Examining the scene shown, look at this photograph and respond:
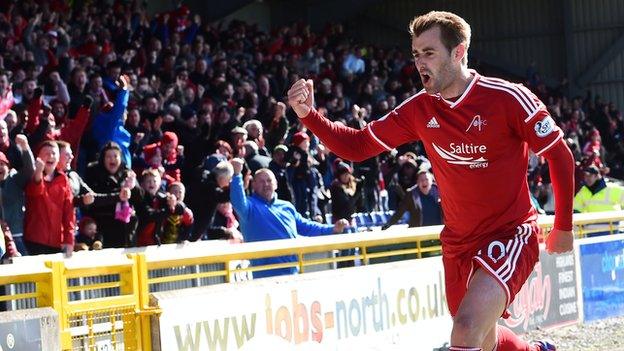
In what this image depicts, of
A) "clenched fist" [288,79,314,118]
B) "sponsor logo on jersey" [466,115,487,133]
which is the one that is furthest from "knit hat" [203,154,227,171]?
"sponsor logo on jersey" [466,115,487,133]

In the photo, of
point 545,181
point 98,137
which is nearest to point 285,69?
point 545,181

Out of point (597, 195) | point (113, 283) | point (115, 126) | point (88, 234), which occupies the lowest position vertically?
point (113, 283)

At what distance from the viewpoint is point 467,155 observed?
20.0 ft

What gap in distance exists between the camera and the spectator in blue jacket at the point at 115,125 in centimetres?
1294

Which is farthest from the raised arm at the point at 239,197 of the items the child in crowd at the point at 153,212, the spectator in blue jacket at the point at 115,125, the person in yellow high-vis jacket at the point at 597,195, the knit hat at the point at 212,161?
the person in yellow high-vis jacket at the point at 597,195

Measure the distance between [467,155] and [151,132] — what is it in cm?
881

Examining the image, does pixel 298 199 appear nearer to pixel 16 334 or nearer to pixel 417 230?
pixel 417 230

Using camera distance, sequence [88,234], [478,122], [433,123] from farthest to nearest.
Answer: [88,234]
[433,123]
[478,122]

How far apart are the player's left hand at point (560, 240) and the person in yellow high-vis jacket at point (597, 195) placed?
35.6 feet

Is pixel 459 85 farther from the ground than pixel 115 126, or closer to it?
closer to it

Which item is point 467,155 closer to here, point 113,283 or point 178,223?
point 113,283

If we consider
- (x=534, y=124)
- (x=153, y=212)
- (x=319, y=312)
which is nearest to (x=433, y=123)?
(x=534, y=124)

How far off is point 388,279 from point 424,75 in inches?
173

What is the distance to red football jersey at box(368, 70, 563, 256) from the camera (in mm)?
6004
